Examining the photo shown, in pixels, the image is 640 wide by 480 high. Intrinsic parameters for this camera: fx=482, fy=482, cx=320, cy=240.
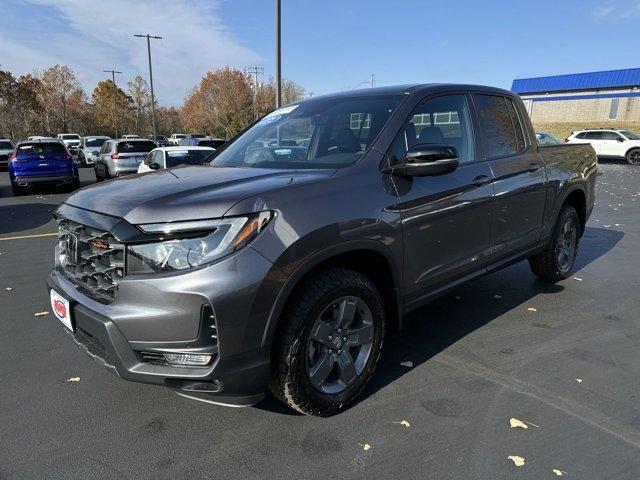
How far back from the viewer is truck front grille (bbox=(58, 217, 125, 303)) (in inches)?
91.5

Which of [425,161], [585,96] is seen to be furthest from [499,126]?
[585,96]

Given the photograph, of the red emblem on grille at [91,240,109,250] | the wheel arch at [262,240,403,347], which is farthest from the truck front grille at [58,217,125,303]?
the wheel arch at [262,240,403,347]

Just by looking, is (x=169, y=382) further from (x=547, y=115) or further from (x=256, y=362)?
(x=547, y=115)

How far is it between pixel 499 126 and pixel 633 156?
80.0 feet

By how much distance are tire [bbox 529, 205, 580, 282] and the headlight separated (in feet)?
12.1

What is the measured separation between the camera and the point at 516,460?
2.38 metres

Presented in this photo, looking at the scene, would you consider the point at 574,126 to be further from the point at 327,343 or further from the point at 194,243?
the point at 194,243

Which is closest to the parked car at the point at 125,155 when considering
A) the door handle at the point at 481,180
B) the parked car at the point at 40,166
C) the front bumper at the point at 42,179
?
the parked car at the point at 40,166

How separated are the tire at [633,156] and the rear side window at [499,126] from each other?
2374cm

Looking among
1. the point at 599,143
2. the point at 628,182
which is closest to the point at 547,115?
the point at 599,143

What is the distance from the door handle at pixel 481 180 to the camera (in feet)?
11.5

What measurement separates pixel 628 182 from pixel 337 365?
16.9 m

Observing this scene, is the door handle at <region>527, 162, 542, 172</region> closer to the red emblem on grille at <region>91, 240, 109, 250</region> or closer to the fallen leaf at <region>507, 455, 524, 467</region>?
the fallen leaf at <region>507, 455, 524, 467</region>

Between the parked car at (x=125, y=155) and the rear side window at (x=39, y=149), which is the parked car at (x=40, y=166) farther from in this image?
the parked car at (x=125, y=155)
